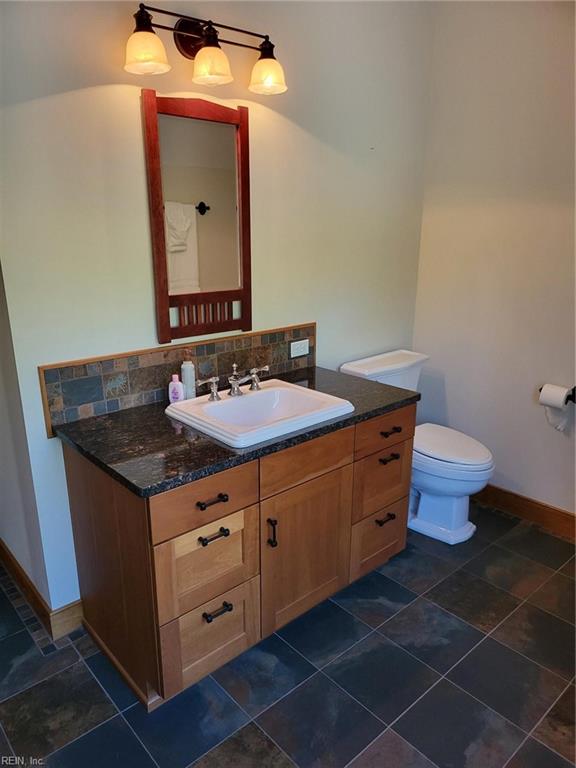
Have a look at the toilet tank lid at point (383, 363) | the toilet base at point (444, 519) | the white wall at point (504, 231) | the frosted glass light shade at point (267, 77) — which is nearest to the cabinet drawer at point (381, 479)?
the toilet base at point (444, 519)

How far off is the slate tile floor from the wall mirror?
1.20 meters

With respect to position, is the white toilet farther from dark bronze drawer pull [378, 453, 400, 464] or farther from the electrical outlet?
dark bronze drawer pull [378, 453, 400, 464]

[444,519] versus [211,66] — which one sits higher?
[211,66]

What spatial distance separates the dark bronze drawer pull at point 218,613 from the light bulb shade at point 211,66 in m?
1.69

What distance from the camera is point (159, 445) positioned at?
5.34ft

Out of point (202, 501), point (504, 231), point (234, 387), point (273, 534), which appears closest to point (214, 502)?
point (202, 501)

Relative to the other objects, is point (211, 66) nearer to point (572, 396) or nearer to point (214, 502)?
point (214, 502)

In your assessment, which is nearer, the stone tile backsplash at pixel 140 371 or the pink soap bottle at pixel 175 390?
the stone tile backsplash at pixel 140 371

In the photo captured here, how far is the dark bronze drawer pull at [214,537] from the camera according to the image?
→ 1545mm

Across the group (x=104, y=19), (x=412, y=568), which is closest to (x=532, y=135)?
(x=104, y=19)

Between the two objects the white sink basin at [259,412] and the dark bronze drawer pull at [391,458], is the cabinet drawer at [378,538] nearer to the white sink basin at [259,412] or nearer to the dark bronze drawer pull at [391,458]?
the dark bronze drawer pull at [391,458]

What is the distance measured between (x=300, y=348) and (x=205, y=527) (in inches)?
44.2

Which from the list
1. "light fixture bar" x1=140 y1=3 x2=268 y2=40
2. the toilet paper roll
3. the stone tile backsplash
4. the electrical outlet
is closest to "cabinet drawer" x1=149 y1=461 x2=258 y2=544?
the stone tile backsplash

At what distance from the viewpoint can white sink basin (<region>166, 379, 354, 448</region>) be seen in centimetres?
165
